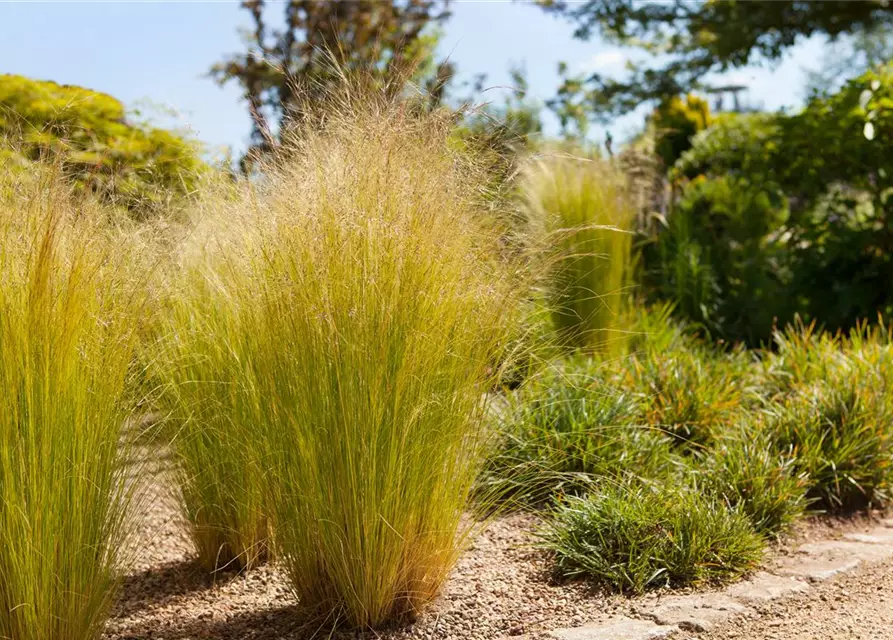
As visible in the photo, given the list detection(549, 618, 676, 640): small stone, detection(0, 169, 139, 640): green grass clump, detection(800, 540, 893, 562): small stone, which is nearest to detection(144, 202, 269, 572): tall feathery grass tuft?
detection(0, 169, 139, 640): green grass clump

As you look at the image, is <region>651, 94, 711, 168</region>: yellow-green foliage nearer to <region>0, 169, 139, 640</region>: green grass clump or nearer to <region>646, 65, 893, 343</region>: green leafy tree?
<region>646, 65, 893, 343</region>: green leafy tree

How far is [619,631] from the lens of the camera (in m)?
2.61

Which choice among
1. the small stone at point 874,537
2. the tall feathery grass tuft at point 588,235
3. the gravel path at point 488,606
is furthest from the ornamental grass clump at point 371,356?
the tall feathery grass tuft at point 588,235

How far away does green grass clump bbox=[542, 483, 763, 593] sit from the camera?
3.04m

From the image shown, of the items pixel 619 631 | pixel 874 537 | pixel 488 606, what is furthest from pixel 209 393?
pixel 874 537

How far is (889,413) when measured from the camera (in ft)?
14.1

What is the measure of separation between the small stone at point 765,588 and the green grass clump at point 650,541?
0.06 m

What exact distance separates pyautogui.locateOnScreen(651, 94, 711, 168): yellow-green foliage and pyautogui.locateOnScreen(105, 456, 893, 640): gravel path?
314 inches

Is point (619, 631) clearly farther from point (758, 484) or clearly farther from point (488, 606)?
point (758, 484)

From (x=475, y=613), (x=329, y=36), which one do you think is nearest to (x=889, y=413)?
(x=475, y=613)

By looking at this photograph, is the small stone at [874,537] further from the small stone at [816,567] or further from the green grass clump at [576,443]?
the green grass clump at [576,443]

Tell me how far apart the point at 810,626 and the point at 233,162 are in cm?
251

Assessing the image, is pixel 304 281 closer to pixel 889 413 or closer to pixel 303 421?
pixel 303 421

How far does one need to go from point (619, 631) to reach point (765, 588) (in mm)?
749
